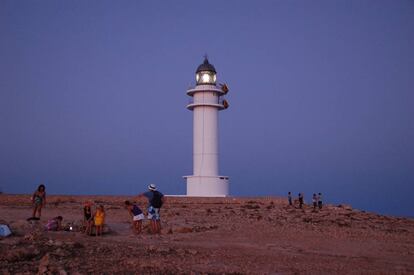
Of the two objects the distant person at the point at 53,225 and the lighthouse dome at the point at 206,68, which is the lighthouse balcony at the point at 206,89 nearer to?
the lighthouse dome at the point at 206,68

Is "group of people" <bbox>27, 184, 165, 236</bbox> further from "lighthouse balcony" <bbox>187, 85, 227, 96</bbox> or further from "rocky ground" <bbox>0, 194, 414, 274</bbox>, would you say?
"lighthouse balcony" <bbox>187, 85, 227, 96</bbox>

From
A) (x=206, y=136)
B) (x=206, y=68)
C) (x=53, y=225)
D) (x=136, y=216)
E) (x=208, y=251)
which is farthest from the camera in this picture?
(x=206, y=68)

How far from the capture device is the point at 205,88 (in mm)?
38750

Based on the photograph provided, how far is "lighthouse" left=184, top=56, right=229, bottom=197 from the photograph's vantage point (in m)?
37.0

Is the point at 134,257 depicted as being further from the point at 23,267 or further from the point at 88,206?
the point at 88,206

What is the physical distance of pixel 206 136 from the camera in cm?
3803

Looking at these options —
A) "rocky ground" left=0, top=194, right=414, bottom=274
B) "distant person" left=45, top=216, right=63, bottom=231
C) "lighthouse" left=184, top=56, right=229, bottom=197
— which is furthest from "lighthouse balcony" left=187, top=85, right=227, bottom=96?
"distant person" left=45, top=216, right=63, bottom=231

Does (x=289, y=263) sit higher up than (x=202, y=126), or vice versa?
(x=202, y=126)

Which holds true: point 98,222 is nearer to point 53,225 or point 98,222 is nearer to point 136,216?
point 136,216

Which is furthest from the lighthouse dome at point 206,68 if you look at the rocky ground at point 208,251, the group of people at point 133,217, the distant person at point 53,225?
the distant person at point 53,225

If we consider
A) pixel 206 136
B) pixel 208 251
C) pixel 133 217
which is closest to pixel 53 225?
pixel 133 217

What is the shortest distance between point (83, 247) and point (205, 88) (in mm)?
28958

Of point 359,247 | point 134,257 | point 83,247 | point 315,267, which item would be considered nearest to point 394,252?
point 359,247

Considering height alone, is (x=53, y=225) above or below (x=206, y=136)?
below
